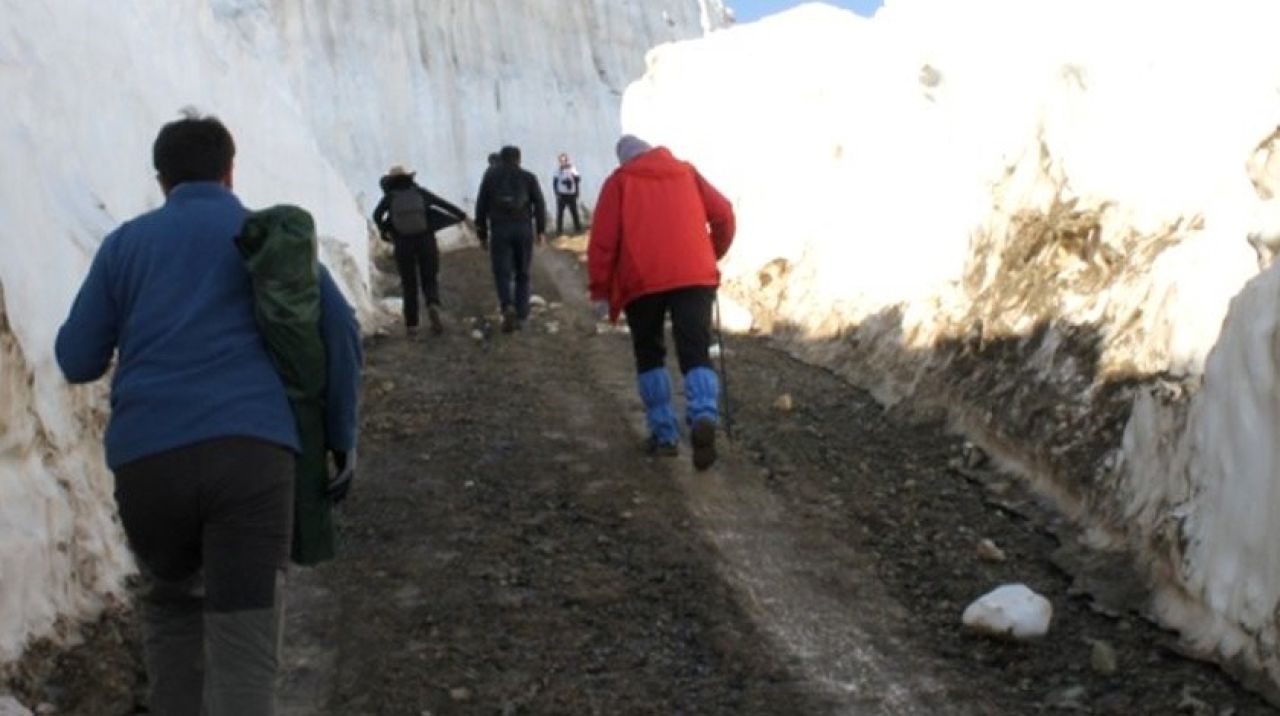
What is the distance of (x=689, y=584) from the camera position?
21.4 feet

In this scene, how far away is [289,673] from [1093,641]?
2656mm

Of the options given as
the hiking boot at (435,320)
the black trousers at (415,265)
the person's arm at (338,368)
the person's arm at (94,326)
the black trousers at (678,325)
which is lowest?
the hiking boot at (435,320)

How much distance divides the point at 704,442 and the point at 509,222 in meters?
7.09

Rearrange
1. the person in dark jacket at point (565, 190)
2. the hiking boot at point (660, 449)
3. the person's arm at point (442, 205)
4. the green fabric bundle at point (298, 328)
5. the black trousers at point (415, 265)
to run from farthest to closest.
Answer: the person in dark jacket at point (565, 190) < the black trousers at point (415, 265) < the person's arm at point (442, 205) < the hiking boot at point (660, 449) < the green fabric bundle at point (298, 328)

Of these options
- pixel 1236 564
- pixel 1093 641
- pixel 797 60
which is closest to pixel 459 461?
pixel 1093 641

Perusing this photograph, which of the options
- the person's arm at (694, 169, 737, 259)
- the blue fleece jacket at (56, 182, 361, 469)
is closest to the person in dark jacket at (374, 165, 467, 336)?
the person's arm at (694, 169, 737, 259)

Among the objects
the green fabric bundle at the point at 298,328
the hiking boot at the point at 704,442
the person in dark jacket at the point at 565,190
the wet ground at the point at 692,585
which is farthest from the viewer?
the person in dark jacket at the point at 565,190

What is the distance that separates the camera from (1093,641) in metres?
5.85

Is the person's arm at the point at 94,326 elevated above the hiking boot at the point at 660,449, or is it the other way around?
the person's arm at the point at 94,326

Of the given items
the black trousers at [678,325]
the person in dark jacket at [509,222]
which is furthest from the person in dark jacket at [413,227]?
the black trousers at [678,325]

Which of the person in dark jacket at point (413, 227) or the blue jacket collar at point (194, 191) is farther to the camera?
the person in dark jacket at point (413, 227)

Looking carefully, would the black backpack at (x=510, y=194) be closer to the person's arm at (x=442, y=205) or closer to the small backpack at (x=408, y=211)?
the person's arm at (x=442, y=205)

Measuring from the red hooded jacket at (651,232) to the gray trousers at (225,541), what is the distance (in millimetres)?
4626

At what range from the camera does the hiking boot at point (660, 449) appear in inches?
340
